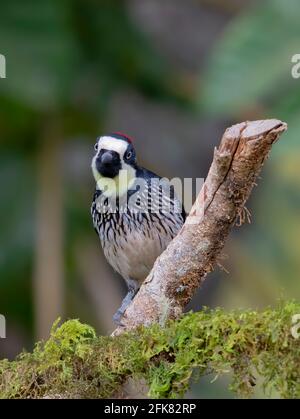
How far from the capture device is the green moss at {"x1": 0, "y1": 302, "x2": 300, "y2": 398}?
3533 mm

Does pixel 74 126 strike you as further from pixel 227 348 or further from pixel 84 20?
pixel 227 348

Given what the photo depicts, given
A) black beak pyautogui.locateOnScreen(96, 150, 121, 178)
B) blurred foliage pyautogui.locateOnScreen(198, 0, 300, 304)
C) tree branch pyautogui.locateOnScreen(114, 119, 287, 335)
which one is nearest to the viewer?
tree branch pyautogui.locateOnScreen(114, 119, 287, 335)

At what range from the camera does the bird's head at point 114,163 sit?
514 cm

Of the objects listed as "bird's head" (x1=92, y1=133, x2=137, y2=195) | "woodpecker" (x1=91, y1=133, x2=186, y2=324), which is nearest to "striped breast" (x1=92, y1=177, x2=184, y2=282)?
"woodpecker" (x1=91, y1=133, x2=186, y2=324)

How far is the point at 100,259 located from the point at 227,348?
5499 mm

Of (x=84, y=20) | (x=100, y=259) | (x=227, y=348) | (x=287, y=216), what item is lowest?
(x=100, y=259)

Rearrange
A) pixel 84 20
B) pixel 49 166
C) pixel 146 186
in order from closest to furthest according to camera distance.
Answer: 1. pixel 146 186
2. pixel 49 166
3. pixel 84 20

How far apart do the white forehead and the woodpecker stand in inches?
1.5

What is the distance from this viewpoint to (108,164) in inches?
203

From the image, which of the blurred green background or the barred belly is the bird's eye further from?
the blurred green background

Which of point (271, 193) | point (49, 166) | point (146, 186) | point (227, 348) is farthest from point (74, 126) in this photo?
point (227, 348)

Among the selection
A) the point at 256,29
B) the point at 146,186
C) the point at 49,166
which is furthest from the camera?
the point at 49,166

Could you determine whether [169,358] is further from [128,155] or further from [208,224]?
[128,155]
